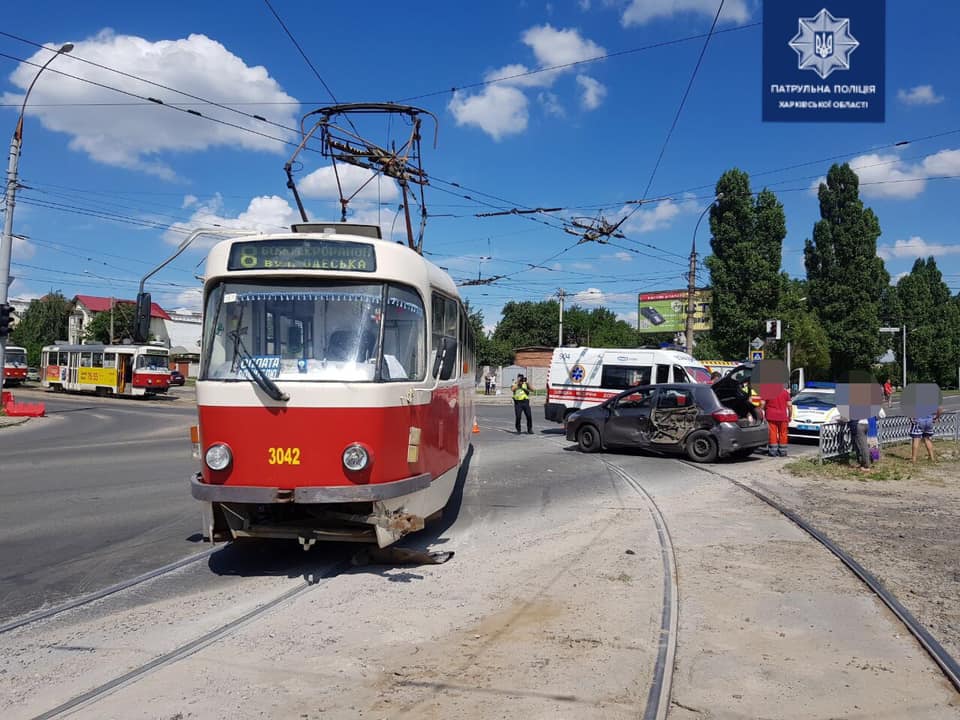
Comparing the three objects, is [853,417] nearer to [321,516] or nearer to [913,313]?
[321,516]

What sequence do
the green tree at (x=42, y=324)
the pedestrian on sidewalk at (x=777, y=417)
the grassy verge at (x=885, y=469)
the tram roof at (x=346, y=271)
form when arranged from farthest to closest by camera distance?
the green tree at (x=42, y=324) → the pedestrian on sidewalk at (x=777, y=417) → the grassy verge at (x=885, y=469) → the tram roof at (x=346, y=271)

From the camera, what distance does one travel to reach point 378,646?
4.76 metres

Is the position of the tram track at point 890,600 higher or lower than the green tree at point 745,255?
lower

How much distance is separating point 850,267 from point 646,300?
21.8 metres

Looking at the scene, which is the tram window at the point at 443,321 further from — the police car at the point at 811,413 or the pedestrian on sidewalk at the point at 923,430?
the police car at the point at 811,413

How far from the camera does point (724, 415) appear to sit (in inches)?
582

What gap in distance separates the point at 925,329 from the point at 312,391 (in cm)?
7305

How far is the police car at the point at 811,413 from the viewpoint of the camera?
1939cm

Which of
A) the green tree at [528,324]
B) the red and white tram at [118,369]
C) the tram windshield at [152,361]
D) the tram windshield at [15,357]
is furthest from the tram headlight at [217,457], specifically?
the green tree at [528,324]

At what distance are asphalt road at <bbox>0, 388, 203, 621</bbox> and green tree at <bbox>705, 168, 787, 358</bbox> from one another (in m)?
30.0

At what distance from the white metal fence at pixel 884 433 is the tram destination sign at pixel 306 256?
11.0 meters

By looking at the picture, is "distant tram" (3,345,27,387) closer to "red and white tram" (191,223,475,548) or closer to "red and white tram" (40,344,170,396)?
"red and white tram" (40,344,170,396)

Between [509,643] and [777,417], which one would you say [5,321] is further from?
[509,643]

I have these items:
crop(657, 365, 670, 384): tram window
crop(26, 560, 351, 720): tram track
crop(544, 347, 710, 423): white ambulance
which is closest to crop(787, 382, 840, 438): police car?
crop(544, 347, 710, 423): white ambulance
